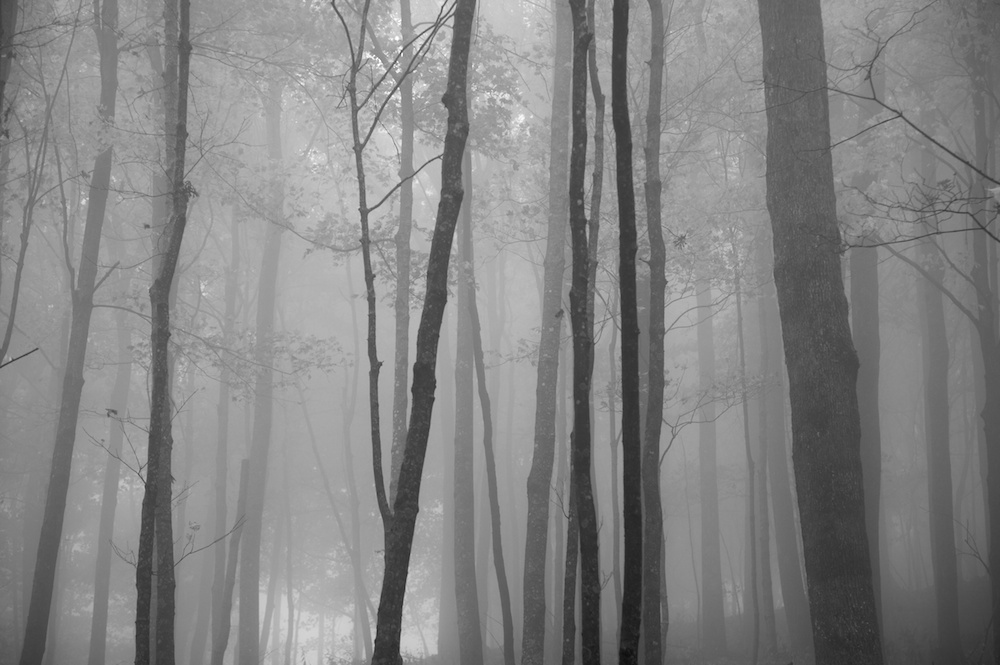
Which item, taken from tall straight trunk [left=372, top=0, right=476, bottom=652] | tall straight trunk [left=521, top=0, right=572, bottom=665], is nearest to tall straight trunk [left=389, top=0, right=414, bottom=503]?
tall straight trunk [left=521, top=0, right=572, bottom=665]

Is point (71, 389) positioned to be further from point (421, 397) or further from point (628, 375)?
point (628, 375)

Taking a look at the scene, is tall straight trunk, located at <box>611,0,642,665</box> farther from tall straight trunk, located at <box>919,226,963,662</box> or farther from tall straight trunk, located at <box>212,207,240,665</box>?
tall straight trunk, located at <box>919,226,963,662</box>

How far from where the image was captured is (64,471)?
10.5 metres

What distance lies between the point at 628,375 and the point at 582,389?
0.42 meters

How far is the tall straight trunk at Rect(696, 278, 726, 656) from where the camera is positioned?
1616 cm

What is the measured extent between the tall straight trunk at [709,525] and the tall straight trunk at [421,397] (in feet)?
32.5

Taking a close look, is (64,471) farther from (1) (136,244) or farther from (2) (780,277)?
(1) (136,244)

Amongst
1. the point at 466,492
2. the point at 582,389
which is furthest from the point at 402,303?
the point at 582,389

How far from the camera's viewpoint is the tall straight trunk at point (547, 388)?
29.2 feet

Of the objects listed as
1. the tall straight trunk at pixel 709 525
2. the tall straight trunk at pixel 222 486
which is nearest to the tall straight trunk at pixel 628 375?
the tall straight trunk at pixel 222 486

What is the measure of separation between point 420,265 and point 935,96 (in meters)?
10.3

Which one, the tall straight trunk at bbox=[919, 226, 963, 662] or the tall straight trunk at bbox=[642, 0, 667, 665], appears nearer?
the tall straight trunk at bbox=[642, 0, 667, 665]

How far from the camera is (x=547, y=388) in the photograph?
9.87 metres

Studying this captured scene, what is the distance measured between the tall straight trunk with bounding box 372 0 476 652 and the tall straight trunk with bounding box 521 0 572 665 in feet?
12.2
